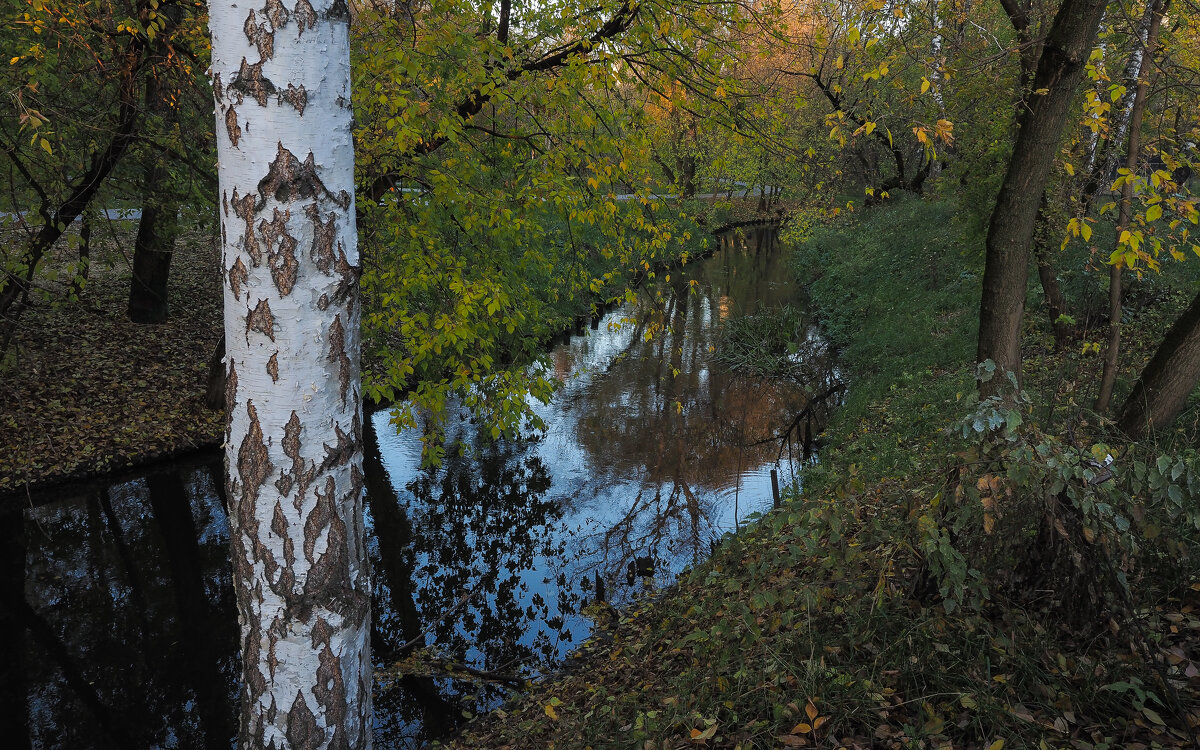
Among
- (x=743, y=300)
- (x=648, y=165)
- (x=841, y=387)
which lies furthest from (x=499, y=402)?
(x=743, y=300)

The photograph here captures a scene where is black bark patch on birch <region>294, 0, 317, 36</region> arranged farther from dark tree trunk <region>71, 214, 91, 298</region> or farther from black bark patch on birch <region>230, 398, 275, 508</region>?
dark tree trunk <region>71, 214, 91, 298</region>

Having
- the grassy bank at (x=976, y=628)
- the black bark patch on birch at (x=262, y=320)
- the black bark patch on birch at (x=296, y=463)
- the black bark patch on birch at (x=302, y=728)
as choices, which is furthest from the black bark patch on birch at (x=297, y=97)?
the grassy bank at (x=976, y=628)

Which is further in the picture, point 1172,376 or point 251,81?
point 1172,376

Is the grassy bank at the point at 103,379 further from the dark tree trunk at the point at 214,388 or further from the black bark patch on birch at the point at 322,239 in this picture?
the black bark patch on birch at the point at 322,239

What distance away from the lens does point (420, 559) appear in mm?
8312

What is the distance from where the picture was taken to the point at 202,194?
28.9 feet

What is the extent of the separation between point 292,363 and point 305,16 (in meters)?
1.02

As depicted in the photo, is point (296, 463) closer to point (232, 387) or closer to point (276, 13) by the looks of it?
point (232, 387)

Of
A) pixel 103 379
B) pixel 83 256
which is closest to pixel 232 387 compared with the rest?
pixel 83 256

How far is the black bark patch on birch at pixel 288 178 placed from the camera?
2088mm

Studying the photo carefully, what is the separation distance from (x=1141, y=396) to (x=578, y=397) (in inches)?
371

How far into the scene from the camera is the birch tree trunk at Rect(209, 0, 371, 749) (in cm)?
207

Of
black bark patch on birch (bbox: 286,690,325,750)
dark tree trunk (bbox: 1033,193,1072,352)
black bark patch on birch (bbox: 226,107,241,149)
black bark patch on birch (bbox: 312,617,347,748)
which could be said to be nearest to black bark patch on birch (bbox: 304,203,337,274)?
black bark patch on birch (bbox: 226,107,241,149)

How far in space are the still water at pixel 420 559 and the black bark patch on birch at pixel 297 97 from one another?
3537mm
